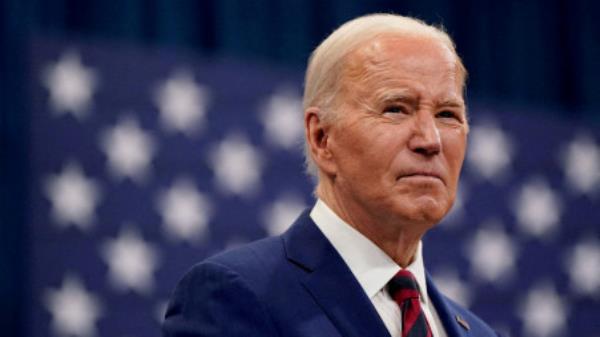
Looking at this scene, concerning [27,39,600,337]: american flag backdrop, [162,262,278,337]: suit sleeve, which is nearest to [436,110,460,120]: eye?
[162,262,278,337]: suit sleeve

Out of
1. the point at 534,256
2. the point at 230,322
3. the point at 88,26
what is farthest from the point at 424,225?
the point at 534,256

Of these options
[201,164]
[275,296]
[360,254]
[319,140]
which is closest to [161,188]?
[201,164]

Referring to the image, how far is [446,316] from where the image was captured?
6.13ft

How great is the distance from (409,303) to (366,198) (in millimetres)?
202

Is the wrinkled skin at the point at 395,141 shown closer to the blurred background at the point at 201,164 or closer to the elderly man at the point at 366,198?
the elderly man at the point at 366,198

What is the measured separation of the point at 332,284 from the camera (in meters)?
1.68

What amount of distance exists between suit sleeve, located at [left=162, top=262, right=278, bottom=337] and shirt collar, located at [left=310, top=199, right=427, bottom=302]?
0.79ft

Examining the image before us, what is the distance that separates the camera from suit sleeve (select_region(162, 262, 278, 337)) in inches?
59.9

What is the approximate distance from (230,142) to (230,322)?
9.09ft

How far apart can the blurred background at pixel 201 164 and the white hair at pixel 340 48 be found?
6.97 feet

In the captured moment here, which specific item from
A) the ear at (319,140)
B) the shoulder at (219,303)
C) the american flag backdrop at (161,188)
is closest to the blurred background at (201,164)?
the american flag backdrop at (161,188)

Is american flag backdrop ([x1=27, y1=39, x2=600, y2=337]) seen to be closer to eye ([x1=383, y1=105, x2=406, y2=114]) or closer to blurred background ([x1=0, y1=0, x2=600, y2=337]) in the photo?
blurred background ([x1=0, y1=0, x2=600, y2=337])

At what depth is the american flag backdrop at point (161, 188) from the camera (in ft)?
12.2

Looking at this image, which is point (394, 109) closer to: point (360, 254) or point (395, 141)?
point (395, 141)
